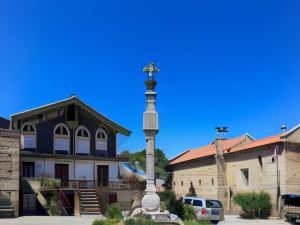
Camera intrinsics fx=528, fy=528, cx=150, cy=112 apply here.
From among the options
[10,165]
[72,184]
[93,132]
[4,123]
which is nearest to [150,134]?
[10,165]

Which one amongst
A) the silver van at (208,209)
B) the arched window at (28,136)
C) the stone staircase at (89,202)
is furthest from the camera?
the arched window at (28,136)

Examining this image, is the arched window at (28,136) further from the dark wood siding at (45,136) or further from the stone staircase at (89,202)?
the stone staircase at (89,202)

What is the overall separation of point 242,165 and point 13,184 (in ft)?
65.5

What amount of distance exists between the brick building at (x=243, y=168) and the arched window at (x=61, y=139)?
549 inches

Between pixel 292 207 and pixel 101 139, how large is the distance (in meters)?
19.3

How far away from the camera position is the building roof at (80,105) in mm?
42906

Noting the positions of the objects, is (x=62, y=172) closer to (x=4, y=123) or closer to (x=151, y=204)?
(x=4, y=123)

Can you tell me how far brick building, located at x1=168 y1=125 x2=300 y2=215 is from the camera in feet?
131

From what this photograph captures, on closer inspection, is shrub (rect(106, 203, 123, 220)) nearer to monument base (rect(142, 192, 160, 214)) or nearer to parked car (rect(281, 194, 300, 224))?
monument base (rect(142, 192, 160, 214))

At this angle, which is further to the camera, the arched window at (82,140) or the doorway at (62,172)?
the arched window at (82,140)

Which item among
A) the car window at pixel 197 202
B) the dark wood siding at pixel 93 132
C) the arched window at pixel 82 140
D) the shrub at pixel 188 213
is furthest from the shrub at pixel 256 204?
the shrub at pixel 188 213

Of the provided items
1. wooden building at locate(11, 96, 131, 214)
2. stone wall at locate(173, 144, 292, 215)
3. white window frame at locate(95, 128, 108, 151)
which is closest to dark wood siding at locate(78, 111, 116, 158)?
wooden building at locate(11, 96, 131, 214)

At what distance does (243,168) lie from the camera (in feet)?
150

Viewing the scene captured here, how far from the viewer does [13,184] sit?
35.9 meters
